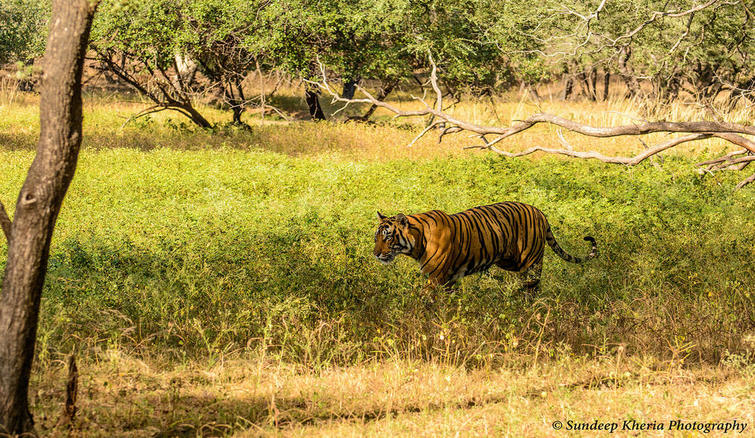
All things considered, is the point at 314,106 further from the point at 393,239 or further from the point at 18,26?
the point at 393,239

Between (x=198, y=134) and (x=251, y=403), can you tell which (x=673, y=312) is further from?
(x=198, y=134)

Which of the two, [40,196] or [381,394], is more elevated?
[40,196]

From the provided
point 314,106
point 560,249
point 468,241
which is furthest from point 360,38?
point 468,241

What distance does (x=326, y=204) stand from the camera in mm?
10414

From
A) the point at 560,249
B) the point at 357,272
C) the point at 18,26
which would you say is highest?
the point at 18,26

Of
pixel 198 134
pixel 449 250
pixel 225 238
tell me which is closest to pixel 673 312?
pixel 449 250

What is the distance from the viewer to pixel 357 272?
7.15 m

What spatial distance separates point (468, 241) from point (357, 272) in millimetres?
1153

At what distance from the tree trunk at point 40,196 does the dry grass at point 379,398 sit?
42 cm

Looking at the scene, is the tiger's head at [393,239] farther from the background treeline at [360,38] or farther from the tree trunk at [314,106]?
the tree trunk at [314,106]

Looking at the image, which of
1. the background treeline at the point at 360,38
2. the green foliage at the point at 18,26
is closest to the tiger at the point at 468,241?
the background treeline at the point at 360,38

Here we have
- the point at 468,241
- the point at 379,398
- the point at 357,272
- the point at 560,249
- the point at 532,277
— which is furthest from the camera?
the point at 560,249

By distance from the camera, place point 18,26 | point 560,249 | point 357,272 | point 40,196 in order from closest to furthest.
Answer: point 40,196 → point 357,272 → point 560,249 → point 18,26

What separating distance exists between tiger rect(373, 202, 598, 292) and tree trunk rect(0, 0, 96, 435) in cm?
311
